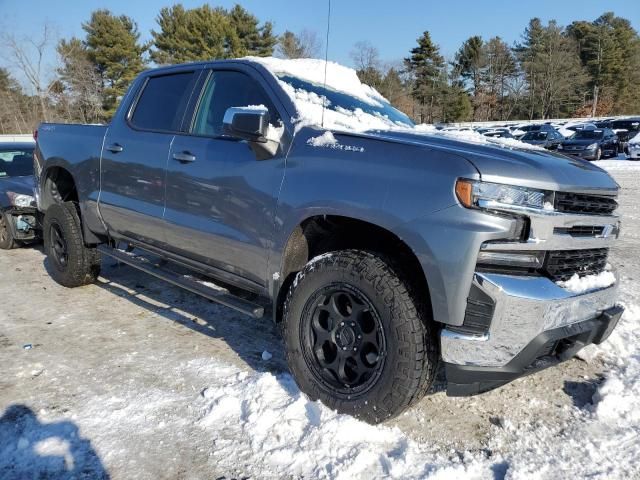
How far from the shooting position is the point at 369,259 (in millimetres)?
2545

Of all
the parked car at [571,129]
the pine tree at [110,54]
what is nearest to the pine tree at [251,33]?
the pine tree at [110,54]

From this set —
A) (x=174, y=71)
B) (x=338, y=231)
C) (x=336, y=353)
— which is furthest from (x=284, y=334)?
(x=174, y=71)

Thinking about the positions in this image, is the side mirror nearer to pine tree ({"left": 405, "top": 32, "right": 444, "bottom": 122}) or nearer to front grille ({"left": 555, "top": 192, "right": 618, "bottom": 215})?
front grille ({"left": 555, "top": 192, "right": 618, "bottom": 215})

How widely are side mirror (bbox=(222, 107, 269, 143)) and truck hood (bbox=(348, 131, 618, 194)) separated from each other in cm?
60

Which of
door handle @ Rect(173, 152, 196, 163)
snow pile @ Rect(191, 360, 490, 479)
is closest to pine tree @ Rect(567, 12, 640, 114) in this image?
door handle @ Rect(173, 152, 196, 163)

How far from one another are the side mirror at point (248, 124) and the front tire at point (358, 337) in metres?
0.77

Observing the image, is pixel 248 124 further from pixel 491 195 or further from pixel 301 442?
pixel 301 442

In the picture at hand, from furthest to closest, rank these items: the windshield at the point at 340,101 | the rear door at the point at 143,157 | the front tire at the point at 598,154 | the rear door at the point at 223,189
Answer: the front tire at the point at 598,154, the rear door at the point at 143,157, the windshield at the point at 340,101, the rear door at the point at 223,189

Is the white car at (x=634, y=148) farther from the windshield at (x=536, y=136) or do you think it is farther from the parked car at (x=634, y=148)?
the windshield at (x=536, y=136)

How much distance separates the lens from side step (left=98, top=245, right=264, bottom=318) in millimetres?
3129

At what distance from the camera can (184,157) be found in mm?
3424

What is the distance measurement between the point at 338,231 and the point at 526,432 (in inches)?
57.3

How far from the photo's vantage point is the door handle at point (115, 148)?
13.3 feet

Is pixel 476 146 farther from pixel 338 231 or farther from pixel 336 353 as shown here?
pixel 336 353
